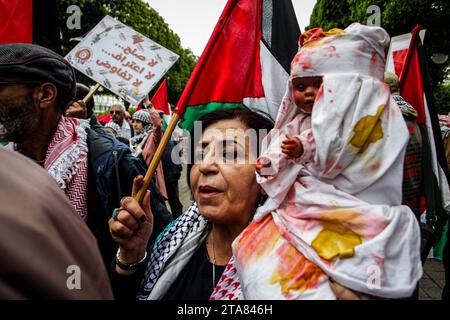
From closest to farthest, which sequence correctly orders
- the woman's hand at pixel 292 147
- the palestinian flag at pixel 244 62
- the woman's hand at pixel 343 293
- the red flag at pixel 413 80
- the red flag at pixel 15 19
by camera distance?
the woman's hand at pixel 343 293
the woman's hand at pixel 292 147
the palestinian flag at pixel 244 62
the red flag at pixel 15 19
the red flag at pixel 413 80

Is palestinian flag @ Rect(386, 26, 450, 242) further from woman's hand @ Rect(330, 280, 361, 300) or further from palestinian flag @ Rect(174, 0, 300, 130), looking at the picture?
woman's hand @ Rect(330, 280, 361, 300)

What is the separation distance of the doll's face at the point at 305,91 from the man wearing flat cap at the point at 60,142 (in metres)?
1.05

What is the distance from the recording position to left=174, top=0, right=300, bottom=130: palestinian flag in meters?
1.83

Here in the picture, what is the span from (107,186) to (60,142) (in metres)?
0.42

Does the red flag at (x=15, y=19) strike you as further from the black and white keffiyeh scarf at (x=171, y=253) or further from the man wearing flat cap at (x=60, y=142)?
the black and white keffiyeh scarf at (x=171, y=253)

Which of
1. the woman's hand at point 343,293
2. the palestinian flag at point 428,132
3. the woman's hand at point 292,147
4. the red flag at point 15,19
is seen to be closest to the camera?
the woman's hand at point 343,293

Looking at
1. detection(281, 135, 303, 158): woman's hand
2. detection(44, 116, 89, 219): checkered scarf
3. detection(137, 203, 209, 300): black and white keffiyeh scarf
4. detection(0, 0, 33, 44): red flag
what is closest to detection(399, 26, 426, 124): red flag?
detection(281, 135, 303, 158): woman's hand

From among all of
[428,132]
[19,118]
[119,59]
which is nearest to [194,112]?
[19,118]

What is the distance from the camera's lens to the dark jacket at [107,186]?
1.98 metres

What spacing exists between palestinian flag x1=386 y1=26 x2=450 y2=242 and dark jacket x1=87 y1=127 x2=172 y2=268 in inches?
85.0

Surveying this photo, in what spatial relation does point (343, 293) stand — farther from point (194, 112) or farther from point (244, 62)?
point (244, 62)

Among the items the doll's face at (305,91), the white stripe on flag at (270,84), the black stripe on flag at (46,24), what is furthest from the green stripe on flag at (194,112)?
the black stripe on flag at (46,24)

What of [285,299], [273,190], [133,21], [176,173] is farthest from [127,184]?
[133,21]

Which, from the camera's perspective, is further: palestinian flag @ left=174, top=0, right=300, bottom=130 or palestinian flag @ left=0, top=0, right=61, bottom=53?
palestinian flag @ left=0, top=0, right=61, bottom=53
